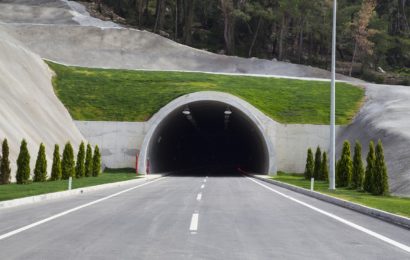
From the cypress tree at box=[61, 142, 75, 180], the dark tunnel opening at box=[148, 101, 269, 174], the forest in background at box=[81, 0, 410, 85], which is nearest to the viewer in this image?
the cypress tree at box=[61, 142, 75, 180]

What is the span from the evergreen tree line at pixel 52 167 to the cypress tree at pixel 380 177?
1569 cm

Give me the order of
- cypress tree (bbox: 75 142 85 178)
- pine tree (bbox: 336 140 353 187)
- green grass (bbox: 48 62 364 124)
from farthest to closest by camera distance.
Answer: green grass (bbox: 48 62 364 124), cypress tree (bbox: 75 142 85 178), pine tree (bbox: 336 140 353 187)

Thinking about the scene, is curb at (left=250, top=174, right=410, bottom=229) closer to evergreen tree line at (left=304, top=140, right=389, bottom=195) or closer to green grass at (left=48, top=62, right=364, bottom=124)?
evergreen tree line at (left=304, top=140, right=389, bottom=195)

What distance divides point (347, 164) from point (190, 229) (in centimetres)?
1989

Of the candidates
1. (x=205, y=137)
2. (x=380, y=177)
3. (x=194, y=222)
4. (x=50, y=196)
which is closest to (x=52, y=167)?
(x=50, y=196)

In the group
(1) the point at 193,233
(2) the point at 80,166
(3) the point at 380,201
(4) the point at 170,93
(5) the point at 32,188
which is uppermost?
(4) the point at 170,93

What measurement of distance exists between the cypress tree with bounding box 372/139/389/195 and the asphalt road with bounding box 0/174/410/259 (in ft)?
26.9

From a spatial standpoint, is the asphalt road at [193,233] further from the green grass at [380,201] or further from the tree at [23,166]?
the tree at [23,166]

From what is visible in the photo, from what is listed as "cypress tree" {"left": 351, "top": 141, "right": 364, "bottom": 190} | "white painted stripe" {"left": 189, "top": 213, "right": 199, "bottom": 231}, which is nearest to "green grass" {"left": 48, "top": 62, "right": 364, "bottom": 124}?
"cypress tree" {"left": 351, "top": 141, "right": 364, "bottom": 190}

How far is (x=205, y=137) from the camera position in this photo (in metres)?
83.4

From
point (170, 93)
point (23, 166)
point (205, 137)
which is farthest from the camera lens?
point (205, 137)

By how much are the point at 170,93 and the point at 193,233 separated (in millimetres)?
38278

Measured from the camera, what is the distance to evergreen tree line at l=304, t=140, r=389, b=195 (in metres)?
24.1

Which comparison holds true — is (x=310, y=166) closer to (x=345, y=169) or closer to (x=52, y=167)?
(x=345, y=169)
